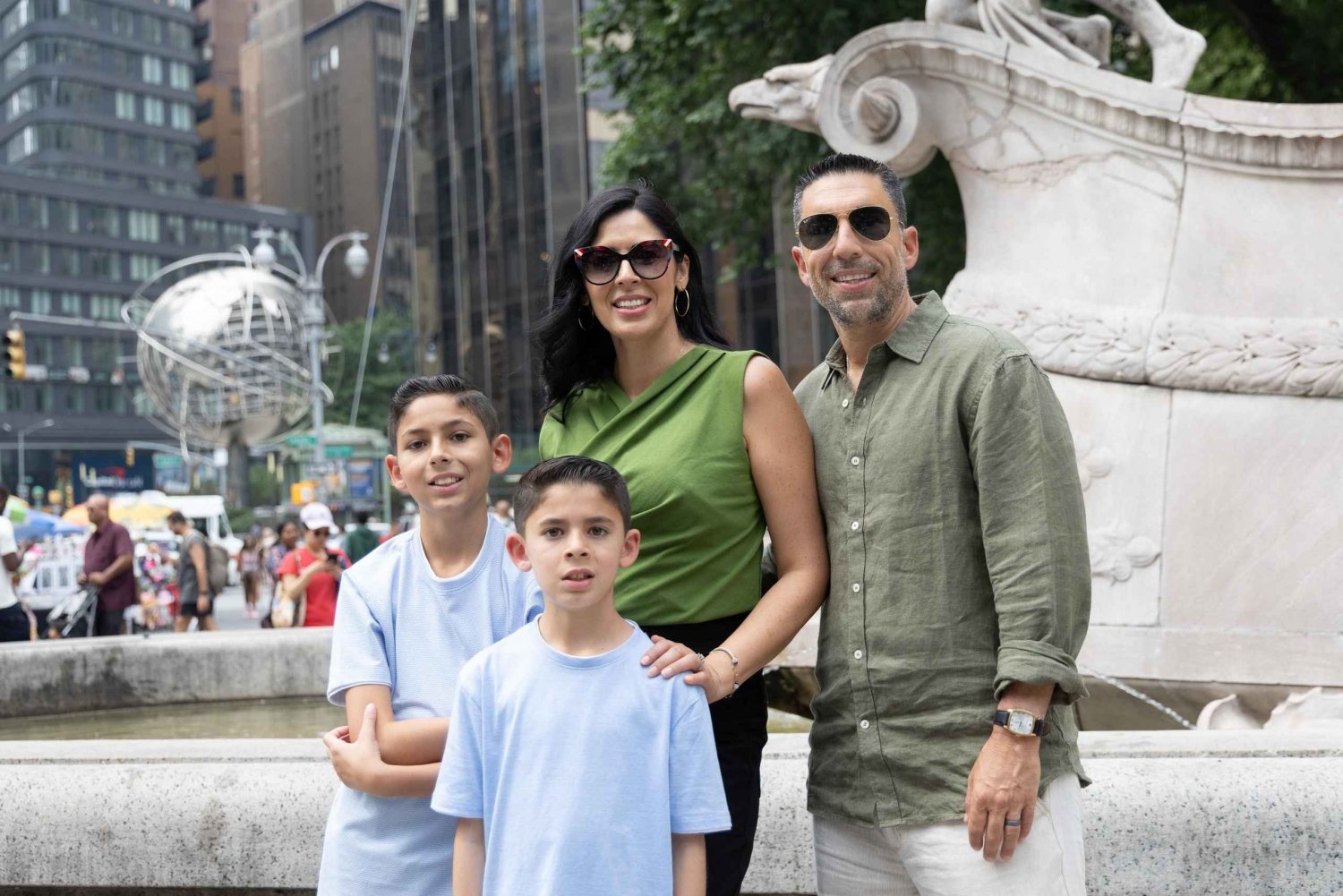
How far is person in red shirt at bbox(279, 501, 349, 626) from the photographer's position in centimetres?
1034

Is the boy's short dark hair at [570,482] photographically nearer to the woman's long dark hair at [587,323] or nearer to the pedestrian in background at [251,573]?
the woman's long dark hair at [587,323]

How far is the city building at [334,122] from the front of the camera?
9588 cm

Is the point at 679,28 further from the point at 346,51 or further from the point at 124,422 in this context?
the point at 346,51

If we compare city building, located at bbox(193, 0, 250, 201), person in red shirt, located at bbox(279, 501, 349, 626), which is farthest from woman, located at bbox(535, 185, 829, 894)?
city building, located at bbox(193, 0, 250, 201)

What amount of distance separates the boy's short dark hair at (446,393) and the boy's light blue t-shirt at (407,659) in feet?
0.75

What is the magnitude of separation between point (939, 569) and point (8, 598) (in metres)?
7.98

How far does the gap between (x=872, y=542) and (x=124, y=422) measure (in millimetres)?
93302

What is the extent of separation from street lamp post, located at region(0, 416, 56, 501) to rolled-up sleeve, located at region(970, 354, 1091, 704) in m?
79.9

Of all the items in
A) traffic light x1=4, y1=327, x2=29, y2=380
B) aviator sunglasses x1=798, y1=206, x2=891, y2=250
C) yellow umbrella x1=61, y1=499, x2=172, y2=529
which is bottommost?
yellow umbrella x1=61, y1=499, x2=172, y2=529

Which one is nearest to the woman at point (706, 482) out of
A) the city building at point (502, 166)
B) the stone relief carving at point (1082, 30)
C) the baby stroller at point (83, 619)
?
the stone relief carving at point (1082, 30)

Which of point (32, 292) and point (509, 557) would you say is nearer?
point (509, 557)

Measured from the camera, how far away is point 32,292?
85312 mm

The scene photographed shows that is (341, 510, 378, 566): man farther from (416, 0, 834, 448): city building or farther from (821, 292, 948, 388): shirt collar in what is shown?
(416, 0, 834, 448): city building

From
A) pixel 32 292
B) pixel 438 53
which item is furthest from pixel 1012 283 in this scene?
pixel 32 292
